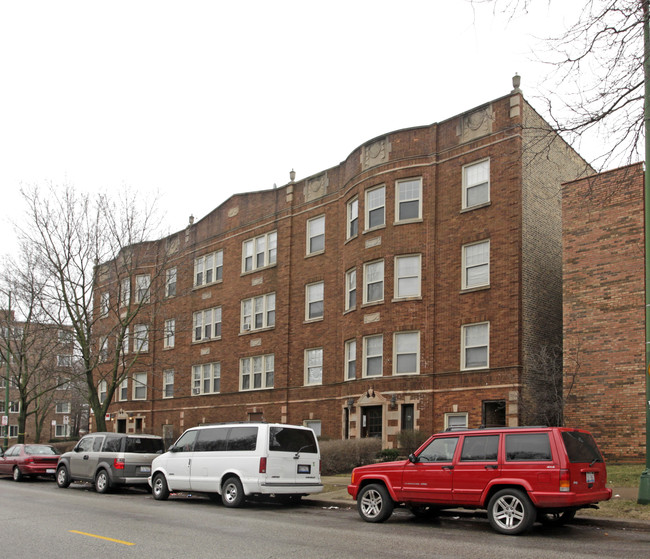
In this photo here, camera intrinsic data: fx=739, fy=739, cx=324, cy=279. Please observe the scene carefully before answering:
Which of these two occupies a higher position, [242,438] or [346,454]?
[242,438]

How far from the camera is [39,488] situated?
22062mm

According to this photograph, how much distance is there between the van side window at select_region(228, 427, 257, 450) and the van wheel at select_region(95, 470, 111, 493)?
5.50m

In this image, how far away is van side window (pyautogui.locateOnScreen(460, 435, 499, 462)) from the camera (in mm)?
11797

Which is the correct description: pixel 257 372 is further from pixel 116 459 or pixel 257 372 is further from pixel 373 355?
pixel 116 459

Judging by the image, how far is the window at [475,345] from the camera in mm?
24250

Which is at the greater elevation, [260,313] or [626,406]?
[260,313]

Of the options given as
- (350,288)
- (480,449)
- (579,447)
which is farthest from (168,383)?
(579,447)

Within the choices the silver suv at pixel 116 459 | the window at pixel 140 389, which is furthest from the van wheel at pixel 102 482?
the window at pixel 140 389

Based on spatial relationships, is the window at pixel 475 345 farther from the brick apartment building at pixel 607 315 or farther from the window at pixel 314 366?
the window at pixel 314 366

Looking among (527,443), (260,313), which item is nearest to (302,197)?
(260,313)

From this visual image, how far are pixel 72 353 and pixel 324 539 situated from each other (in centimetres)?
2261

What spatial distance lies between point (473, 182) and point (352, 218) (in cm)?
551

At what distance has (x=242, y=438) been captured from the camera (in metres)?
16.2

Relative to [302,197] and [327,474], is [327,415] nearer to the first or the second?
[327,474]
